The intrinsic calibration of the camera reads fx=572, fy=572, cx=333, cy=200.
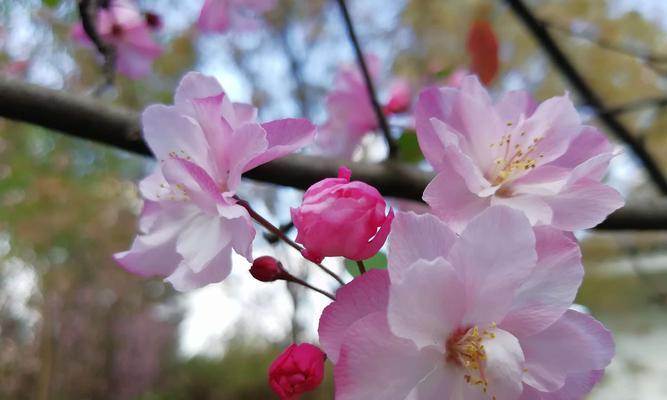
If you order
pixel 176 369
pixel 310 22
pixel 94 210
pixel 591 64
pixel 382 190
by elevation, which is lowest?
pixel 176 369

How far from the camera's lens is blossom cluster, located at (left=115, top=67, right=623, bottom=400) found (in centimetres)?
30

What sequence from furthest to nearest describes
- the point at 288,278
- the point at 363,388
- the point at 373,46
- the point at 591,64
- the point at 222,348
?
the point at 222,348
the point at 373,46
the point at 591,64
the point at 288,278
the point at 363,388

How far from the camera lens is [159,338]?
4.39 metres

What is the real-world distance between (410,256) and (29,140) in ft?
8.21

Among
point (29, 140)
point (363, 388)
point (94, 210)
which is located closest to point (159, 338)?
point (94, 210)

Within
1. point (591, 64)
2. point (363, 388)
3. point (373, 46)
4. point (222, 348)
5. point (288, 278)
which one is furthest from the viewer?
point (222, 348)

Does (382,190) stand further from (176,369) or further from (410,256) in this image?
(176,369)

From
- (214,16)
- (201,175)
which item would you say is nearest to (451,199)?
(201,175)

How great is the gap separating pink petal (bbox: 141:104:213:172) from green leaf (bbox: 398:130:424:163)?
0.31 metres

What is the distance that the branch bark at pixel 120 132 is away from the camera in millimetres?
534

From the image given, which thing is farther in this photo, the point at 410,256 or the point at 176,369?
the point at 176,369

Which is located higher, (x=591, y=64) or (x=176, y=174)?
(x=176, y=174)

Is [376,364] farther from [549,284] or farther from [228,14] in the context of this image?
[228,14]

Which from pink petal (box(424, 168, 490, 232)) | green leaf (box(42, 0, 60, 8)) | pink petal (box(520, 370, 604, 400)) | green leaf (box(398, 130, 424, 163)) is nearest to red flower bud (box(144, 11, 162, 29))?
green leaf (box(42, 0, 60, 8))
